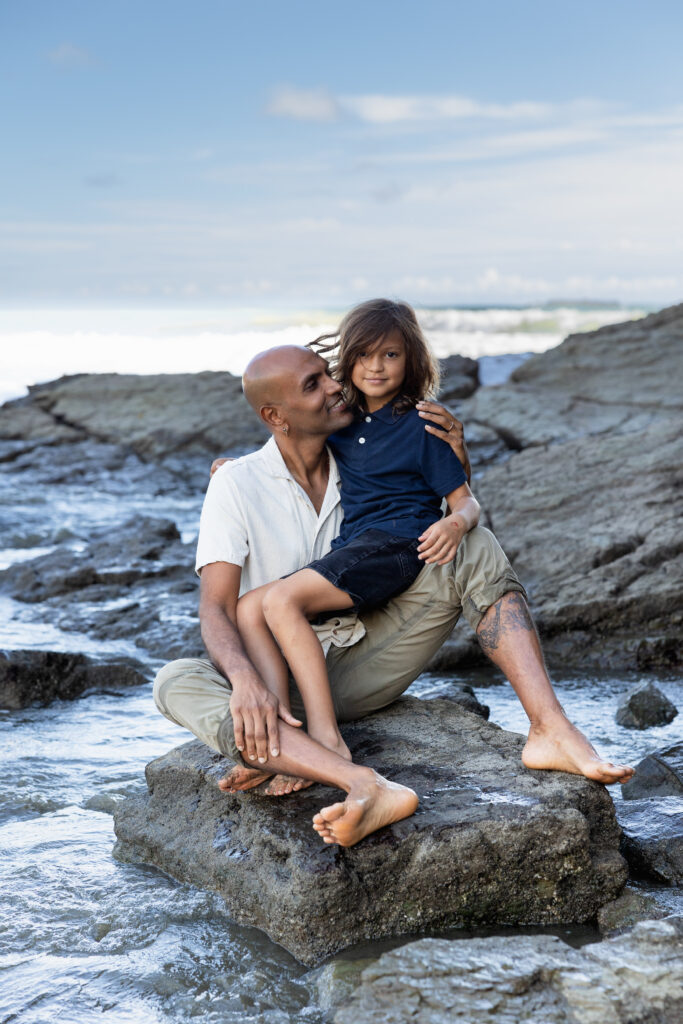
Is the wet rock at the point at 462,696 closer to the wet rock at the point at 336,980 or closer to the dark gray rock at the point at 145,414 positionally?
the wet rock at the point at 336,980

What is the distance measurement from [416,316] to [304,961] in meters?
2.20

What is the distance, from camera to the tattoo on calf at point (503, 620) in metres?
3.18

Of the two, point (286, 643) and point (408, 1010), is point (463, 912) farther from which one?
point (286, 643)

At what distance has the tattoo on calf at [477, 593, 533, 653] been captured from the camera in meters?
3.18

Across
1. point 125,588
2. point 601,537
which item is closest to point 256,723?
point 601,537

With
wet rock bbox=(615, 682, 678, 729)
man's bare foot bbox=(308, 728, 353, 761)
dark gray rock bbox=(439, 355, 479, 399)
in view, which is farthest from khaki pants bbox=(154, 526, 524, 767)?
dark gray rock bbox=(439, 355, 479, 399)

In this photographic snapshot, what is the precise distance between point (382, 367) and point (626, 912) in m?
1.89

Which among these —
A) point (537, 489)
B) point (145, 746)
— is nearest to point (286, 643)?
point (145, 746)

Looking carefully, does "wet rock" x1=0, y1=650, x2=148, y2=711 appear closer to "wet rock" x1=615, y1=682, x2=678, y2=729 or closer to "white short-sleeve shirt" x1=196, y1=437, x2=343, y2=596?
"white short-sleeve shirt" x1=196, y1=437, x2=343, y2=596

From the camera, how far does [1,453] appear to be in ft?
41.8

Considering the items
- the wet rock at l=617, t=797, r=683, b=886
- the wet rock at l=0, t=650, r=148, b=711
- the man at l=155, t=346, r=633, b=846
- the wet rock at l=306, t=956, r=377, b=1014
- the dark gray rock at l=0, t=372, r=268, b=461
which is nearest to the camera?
the wet rock at l=306, t=956, r=377, b=1014

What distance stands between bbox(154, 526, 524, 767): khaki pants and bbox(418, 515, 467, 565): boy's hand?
59mm

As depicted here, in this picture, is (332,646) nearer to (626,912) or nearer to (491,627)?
(491,627)

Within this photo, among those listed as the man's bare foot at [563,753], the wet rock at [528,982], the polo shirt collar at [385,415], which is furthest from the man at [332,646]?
the wet rock at [528,982]
